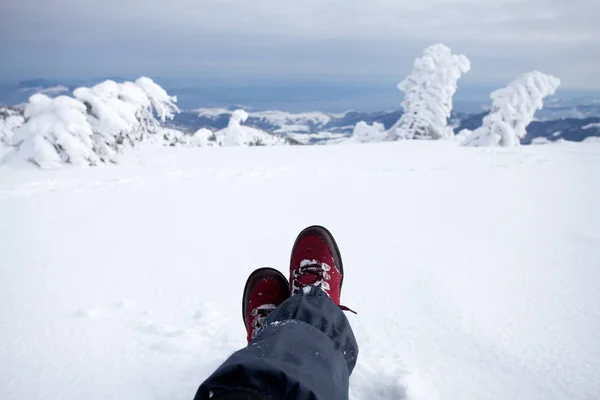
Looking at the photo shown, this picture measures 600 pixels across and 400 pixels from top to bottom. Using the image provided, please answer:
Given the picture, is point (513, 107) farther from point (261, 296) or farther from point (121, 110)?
point (261, 296)

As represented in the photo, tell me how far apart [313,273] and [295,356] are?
43.1 inches

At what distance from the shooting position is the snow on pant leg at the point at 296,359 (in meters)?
1.05

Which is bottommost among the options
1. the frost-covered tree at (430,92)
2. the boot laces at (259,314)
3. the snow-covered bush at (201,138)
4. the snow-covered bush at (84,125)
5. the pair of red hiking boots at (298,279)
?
the snow-covered bush at (201,138)

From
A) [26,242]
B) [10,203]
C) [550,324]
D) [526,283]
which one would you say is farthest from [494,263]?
[10,203]

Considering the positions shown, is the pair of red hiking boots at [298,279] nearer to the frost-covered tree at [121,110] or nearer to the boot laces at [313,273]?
the boot laces at [313,273]

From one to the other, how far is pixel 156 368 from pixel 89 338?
1.71 ft

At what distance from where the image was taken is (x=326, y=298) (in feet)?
5.72

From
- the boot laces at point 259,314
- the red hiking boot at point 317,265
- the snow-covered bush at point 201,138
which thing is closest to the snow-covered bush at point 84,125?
the red hiking boot at point 317,265

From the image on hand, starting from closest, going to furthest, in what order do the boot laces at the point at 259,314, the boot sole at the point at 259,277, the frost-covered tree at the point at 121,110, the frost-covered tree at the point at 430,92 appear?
the boot laces at the point at 259,314 → the boot sole at the point at 259,277 → the frost-covered tree at the point at 121,110 → the frost-covered tree at the point at 430,92

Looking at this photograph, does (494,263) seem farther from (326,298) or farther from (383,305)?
(326,298)

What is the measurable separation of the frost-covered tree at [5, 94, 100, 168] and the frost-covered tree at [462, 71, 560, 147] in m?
16.0

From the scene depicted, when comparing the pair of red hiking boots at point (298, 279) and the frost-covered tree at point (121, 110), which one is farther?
the frost-covered tree at point (121, 110)

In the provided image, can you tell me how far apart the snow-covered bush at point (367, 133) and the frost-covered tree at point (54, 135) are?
2356 centimetres

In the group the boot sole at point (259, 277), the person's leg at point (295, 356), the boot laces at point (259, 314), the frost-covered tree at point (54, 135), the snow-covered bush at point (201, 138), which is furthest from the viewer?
the snow-covered bush at point (201, 138)
